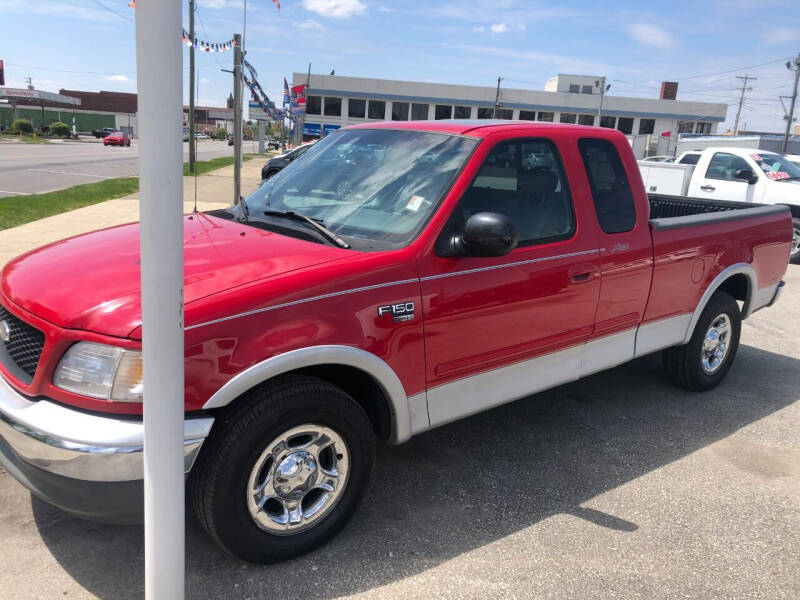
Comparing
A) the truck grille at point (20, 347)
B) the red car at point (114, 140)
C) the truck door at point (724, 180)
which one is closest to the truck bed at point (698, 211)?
the truck grille at point (20, 347)

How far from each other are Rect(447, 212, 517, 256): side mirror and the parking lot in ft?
4.40

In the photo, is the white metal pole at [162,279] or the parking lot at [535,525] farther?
the parking lot at [535,525]

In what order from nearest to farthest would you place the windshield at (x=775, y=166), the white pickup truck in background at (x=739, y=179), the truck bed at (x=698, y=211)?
the truck bed at (x=698, y=211)
the white pickup truck in background at (x=739, y=179)
the windshield at (x=775, y=166)

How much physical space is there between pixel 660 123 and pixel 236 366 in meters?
72.6

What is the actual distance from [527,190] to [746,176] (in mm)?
10295

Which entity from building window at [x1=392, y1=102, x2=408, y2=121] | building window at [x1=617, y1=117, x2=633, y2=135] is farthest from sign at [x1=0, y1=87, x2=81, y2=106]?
building window at [x1=617, y1=117, x2=633, y2=135]

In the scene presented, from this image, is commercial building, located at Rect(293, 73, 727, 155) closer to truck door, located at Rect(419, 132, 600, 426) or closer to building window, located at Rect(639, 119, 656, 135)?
building window, located at Rect(639, 119, 656, 135)

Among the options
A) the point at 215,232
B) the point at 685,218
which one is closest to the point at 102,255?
the point at 215,232

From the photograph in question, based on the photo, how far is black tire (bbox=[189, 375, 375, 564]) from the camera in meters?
2.58

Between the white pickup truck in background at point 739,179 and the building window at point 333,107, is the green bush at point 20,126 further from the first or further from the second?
the white pickup truck in background at point 739,179

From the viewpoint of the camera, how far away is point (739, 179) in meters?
12.3

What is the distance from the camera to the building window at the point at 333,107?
65.7 metres

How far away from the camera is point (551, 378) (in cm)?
382

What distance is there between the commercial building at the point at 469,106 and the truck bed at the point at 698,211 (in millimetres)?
57757
